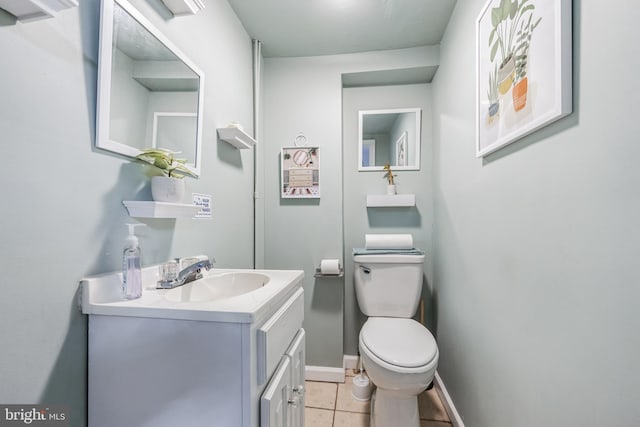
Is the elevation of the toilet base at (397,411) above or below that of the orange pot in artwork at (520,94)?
below

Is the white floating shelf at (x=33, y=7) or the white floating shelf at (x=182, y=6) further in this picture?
the white floating shelf at (x=182, y=6)

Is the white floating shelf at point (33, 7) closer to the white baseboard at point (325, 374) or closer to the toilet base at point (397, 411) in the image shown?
the toilet base at point (397, 411)

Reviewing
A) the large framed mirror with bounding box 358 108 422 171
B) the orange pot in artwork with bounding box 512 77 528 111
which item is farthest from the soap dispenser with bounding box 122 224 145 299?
the large framed mirror with bounding box 358 108 422 171

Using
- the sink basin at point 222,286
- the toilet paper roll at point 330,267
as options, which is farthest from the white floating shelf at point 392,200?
the sink basin at point 222,286

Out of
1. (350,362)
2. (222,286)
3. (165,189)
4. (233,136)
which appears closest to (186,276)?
(222,286)

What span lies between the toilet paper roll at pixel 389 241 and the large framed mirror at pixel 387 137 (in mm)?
540

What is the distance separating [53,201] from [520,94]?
1.34 meters

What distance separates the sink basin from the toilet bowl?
683 millimetres

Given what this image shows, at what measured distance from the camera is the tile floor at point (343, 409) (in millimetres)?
1451

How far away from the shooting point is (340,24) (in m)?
1.62

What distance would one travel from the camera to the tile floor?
145 cm

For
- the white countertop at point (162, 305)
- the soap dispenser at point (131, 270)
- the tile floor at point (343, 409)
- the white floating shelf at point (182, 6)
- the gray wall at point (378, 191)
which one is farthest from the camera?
the gray wall at point (378, 191)

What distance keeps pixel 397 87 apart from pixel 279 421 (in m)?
2.19

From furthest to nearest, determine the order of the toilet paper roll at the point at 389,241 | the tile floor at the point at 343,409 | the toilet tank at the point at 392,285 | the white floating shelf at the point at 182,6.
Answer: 1. the toilet paper roll at the point at 389,241
2. the toilet tank at the point at 392,285
3. the tile floor at the point at 343,409
4. the white floating shelf at the point at 182,6
